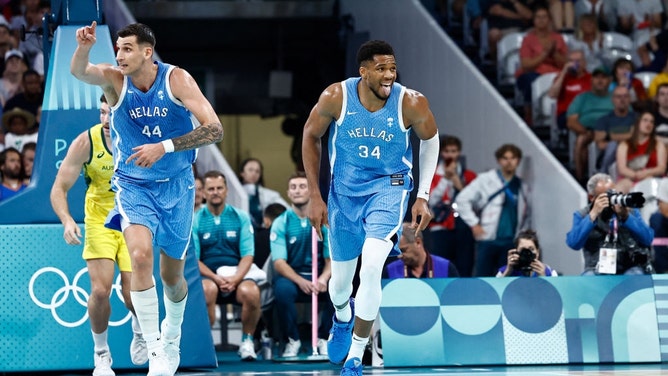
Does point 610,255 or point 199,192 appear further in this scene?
point 199,192

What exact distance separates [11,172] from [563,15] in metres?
8.38

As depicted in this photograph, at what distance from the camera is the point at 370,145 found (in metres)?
8.32

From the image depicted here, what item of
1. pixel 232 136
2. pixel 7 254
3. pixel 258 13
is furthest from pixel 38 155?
pixel 232 136

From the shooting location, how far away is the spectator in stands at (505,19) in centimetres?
1716

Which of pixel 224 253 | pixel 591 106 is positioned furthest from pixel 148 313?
pixel 591 106

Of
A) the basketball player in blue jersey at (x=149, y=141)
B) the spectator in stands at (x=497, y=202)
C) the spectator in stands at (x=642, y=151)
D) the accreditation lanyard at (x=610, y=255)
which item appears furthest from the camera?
the spectator in stands at (x=642, y=151)

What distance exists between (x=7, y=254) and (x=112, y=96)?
236 cm

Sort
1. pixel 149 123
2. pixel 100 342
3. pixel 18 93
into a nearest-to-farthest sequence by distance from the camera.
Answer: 1. pixel 149 123
2. pixel 100 342
3. pixel 18 93

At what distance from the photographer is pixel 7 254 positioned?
32.5ft

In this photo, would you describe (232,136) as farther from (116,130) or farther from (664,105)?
(116,130)

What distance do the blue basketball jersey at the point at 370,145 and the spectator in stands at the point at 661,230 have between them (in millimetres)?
5304

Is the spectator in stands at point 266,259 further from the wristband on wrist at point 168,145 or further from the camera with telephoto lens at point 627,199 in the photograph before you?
the wristband on wrist at point 168,145

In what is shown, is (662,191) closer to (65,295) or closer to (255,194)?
(255,194)

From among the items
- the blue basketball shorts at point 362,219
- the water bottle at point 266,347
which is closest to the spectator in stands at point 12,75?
the water bottle at point 266,347
